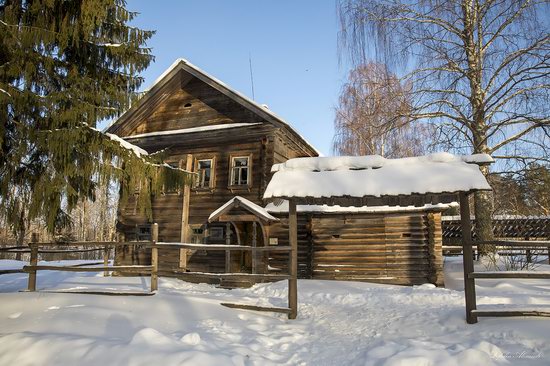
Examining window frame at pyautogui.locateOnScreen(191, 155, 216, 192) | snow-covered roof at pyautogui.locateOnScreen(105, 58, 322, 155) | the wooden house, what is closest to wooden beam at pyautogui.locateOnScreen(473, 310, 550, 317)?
the wooden house

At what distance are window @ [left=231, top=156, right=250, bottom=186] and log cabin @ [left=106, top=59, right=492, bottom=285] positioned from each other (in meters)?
0.04

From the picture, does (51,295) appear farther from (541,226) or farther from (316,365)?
(541,226)

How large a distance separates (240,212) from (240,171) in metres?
2.36

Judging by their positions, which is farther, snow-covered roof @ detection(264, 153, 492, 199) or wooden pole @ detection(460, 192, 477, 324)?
snow-covered roof @ detection(264, 153, 492, 199)

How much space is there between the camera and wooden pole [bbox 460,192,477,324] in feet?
21.3

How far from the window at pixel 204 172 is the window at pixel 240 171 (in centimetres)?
106

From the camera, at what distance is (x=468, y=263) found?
22.5 ft

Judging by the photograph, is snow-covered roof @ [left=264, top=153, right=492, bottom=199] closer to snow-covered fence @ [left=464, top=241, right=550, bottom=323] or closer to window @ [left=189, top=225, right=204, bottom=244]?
snow-covered fence @ [left=464, top=241, right=550, bottom=323]

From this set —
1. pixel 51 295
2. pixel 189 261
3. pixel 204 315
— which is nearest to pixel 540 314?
pixel 204 315

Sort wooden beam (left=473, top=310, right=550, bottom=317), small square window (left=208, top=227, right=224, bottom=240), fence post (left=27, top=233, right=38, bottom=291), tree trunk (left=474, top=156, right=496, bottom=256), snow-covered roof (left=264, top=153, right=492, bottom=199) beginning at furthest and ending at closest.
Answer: small square window (left=208, top=227, right=224, bottom=240) → tree trunk (left=474, top=156, right=496, bottom=256) → fence post (left=27, top=233, right=38, bottom=291) → snow-covered roof (left=264, top=153, right=492, bottom=199) → wooden beam (left=473, top=310, right=550, bottom=317)

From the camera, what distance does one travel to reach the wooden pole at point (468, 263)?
21.3 feet

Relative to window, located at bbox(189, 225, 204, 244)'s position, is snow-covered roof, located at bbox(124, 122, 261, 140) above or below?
above

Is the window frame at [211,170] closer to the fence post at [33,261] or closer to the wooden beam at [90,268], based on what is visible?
the wooden beam at [90,268]

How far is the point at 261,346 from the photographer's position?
580 cm
